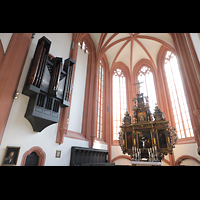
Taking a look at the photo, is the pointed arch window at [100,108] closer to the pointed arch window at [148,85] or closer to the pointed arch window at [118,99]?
the pointed arch window at [118,99]

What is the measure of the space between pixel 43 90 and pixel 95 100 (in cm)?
498

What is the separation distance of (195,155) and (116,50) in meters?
11.2

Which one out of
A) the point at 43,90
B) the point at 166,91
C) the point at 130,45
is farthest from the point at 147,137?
the point at 130,45

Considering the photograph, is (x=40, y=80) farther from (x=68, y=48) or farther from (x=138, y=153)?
(x=138, y=153)

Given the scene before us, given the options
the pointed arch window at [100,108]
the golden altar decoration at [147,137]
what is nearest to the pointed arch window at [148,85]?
the golden altar decoration at [147,137]

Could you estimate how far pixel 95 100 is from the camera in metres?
10.1

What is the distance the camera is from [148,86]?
1363 centimetres

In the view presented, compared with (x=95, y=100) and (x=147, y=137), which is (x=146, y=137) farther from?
(x=95, y=100)

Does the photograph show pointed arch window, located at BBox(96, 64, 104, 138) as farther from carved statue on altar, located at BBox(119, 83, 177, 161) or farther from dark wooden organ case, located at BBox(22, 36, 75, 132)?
dark wooden organ case, located at BBox(22, 36, 75, 132)

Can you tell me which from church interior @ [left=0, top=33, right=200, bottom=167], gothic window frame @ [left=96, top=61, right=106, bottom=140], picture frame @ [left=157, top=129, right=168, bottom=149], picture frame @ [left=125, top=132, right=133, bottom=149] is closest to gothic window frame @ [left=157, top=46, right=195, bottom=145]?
church interior @ [left=0, top=33, right=200, bottom=167]

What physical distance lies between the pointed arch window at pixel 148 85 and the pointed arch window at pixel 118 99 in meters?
1.93

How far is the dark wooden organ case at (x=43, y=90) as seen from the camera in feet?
17.4

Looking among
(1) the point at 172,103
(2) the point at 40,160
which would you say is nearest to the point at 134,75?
(1) the point at 172,103

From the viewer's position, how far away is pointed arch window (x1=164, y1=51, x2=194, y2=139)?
9.70 meters
